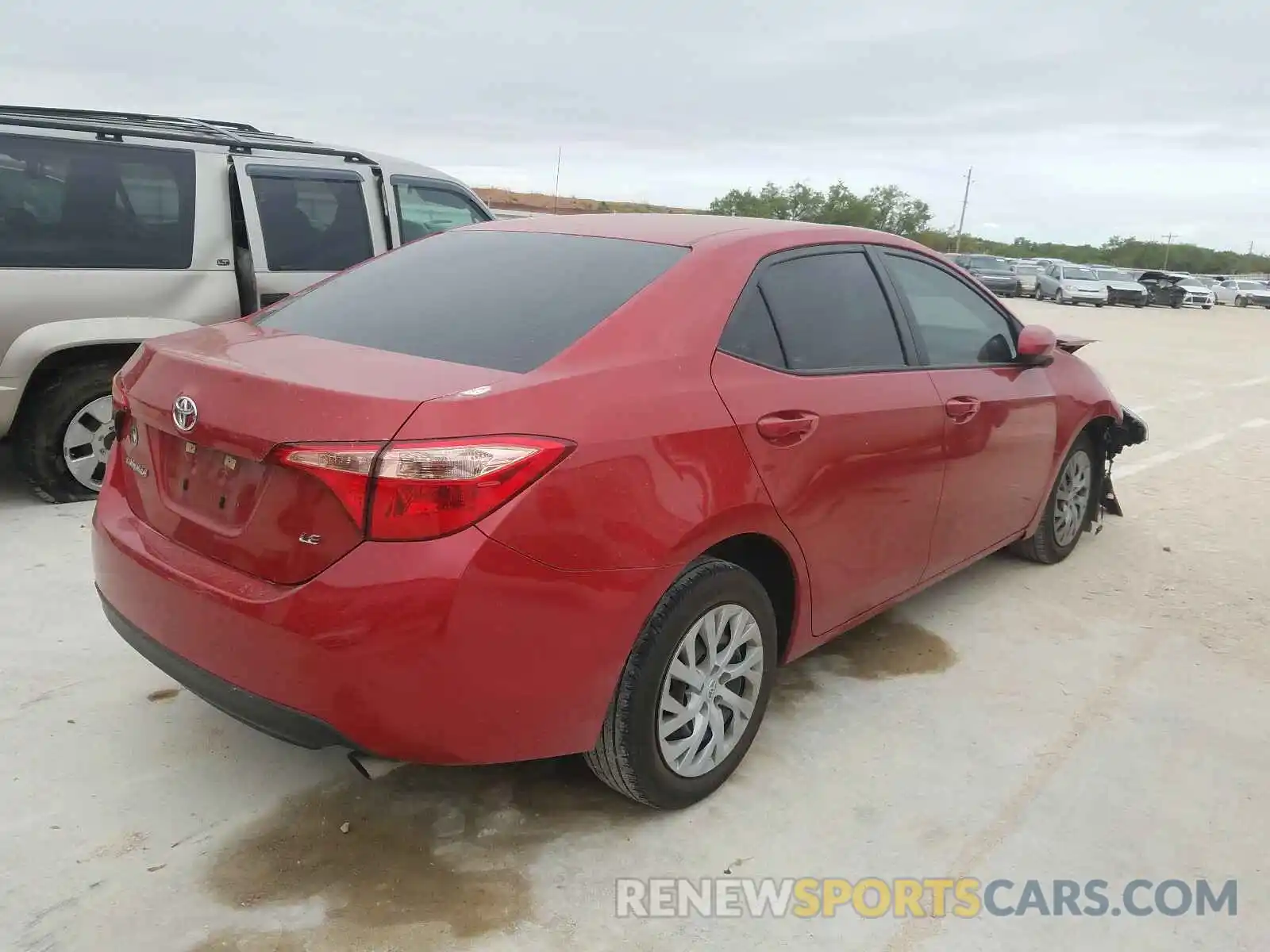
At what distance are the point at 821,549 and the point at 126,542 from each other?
1.98 metres

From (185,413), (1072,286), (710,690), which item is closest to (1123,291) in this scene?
(1072,286)

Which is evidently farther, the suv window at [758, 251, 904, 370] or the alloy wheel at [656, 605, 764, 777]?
the suv window at [758, 251, 904, 370]

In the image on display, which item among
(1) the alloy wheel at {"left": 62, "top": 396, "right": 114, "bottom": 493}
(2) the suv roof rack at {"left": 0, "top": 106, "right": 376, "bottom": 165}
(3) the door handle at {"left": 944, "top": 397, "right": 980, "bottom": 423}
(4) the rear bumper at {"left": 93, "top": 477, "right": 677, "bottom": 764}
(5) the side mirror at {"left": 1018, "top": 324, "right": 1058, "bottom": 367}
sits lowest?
(1) the alloy wheel at {"left": 62, "top": 396, "right": 114, "bottom": 493}

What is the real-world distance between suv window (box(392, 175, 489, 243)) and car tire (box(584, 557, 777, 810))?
433cm

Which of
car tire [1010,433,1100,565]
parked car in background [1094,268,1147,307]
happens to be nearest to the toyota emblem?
car tire [1010,433,1100,565]

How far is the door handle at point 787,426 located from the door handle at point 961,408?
0.87 metres

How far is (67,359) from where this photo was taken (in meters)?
5.06

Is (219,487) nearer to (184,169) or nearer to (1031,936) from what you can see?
(1031,936)

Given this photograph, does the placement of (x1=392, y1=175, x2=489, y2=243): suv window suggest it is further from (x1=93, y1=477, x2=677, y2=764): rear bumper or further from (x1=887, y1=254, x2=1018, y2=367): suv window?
(x1=93, y1=477, x2=677, y2=764): rear bumper

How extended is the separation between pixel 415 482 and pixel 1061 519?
3.90 m

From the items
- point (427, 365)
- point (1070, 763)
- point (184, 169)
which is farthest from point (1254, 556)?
point (184, 169)

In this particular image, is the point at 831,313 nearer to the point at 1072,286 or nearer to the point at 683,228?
the point at 683,228

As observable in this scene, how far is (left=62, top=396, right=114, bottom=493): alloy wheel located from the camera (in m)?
5.15

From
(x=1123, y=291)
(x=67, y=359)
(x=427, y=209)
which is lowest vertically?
(x=67, y=359)
